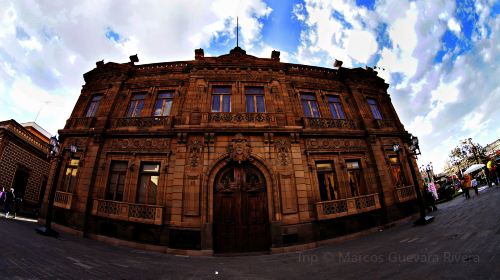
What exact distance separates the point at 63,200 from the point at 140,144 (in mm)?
5002

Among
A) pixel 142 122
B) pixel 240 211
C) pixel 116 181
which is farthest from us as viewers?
pixel 142 122

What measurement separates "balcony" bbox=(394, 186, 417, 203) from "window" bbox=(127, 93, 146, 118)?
1653cm

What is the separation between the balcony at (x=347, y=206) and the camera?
1011cm

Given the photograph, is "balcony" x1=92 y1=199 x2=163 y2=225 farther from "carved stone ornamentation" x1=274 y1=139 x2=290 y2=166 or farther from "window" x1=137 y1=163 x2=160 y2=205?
"carved stone ornamentation" x1=274 y1=139 x2=290 y2=166

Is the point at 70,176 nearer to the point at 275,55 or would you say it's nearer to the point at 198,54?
the point at 198,54

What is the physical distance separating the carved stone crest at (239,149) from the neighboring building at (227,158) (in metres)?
0.06

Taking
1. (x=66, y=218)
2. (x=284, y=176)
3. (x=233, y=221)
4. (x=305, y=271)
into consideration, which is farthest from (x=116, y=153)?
(x=305, y=271)

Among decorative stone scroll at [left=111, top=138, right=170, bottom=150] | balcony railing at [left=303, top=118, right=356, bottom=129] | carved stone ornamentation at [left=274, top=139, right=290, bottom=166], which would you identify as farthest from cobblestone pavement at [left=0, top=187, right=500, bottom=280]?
balcony railing at [left=303, top=118, right=356, bottom=129]

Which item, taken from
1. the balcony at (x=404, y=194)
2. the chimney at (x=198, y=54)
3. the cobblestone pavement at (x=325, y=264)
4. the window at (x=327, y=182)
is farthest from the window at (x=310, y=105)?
the cobblestone pavement at (x=325, y=264)

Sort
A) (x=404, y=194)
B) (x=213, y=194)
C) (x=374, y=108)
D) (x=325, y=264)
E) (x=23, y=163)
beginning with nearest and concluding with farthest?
(x=325, y=264)
(x=213, y=194)
(x=404, y=194)
(x=374, y=108)
(x=23, y=163)

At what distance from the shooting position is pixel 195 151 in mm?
10617

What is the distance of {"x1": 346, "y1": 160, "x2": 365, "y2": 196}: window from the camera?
37.8ft

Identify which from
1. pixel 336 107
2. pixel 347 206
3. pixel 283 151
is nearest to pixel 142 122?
pixel 283 151

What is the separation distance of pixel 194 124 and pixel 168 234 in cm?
579
